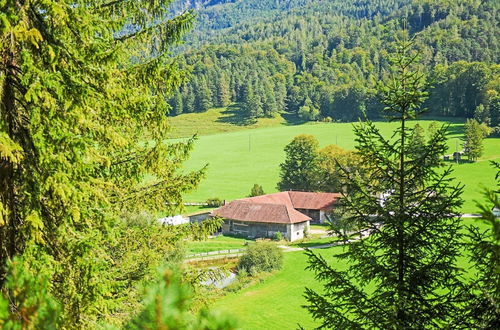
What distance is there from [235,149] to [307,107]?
1931 inches

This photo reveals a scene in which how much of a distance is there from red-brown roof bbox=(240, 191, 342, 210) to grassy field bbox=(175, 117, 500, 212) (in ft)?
27.6

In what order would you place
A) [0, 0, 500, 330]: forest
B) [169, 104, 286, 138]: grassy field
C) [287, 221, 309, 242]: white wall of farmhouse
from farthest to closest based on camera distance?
[169, 104, 286, 138]: grassy field → [287, 221, 309, 242]: white wall of farmhouse → [0, 0, 500, 330]: forest

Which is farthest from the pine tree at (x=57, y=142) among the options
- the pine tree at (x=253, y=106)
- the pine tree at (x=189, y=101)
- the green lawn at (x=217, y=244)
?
the pine tree at (x=189, y=101)

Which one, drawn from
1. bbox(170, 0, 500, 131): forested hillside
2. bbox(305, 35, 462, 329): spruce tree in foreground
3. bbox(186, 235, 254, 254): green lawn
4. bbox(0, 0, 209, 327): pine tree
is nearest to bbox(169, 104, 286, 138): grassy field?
bbox(170, 0, 500, 131): forested hillside

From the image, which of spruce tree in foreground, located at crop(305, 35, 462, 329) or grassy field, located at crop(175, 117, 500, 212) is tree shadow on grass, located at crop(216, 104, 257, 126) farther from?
spruce tree in foreground, located at crop(305, 35, 462, 329)

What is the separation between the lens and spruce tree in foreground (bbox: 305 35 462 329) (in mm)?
7578

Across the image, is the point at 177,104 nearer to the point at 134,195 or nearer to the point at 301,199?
the point at 301,199

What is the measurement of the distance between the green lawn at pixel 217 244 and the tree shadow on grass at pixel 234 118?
8688 centimetres

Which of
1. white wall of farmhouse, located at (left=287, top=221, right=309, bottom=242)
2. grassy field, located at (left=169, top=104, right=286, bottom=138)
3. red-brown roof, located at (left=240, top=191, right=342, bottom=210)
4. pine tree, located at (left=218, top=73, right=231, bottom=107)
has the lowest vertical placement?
white wall of farmhouse, located at (left=287, top=221, right=309, bottom=242)

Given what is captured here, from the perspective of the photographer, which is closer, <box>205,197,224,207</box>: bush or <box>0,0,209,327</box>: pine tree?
<box>0,0,209,327</box>: pine tree

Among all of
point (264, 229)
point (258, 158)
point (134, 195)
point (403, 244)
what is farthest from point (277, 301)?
point (258, 158)

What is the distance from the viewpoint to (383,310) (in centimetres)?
740

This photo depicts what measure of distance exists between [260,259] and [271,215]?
14560 mm

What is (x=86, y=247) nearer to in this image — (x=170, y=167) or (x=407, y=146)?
(x=170, y=167)
